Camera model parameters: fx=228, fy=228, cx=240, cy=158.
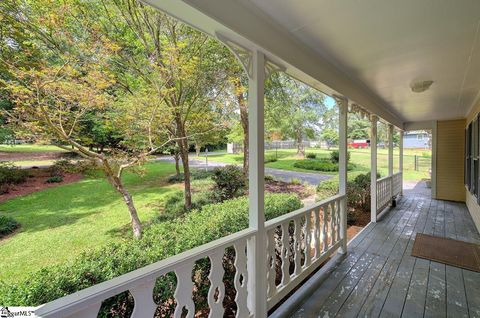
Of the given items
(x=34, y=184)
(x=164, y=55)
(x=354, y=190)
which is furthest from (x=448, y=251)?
(x=34, y=184)

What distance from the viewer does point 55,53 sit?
3.54 meters

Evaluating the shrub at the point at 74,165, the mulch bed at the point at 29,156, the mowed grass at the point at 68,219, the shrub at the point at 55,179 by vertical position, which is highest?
the mulch bed at the point at 29,156

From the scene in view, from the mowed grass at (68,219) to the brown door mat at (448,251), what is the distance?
5.37m

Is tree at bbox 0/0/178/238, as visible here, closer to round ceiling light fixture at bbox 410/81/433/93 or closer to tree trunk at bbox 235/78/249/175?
tree trunk at bbox 235/78/249/175

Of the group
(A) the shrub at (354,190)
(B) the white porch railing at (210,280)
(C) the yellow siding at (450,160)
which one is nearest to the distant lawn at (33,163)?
(B) the white porch railing at (210,280)

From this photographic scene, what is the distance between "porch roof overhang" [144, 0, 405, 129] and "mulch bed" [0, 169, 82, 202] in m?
5.91

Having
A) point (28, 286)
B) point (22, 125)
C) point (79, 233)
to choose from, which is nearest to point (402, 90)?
point (28, 286)

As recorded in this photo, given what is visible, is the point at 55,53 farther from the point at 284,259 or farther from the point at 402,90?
the point at 402,90

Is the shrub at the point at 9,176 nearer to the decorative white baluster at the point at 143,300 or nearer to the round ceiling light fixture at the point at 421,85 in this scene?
the decorative white baluster at the point at 143,300

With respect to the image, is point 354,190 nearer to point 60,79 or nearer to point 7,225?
point 60,79

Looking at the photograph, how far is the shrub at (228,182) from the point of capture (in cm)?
671

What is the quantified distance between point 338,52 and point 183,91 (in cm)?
381

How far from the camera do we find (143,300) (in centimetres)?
119

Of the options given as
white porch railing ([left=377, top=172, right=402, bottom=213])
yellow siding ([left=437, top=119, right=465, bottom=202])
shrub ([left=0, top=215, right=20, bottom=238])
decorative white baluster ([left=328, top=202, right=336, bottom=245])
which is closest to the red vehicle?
yellow siding ([left=437, top=119, right=465, bottom=202])
